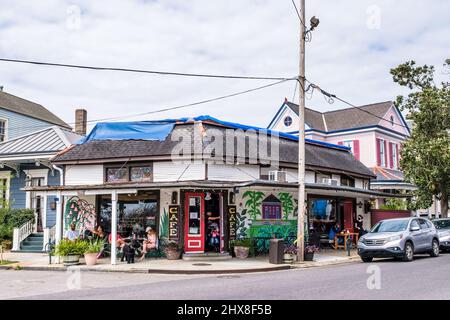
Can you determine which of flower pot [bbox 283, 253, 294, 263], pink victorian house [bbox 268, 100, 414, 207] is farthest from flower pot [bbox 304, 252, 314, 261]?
pink victorian house [bbox 268, 100, 414, 207]

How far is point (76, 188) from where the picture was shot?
60.3ft

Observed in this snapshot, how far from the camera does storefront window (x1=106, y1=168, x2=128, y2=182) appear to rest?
20.6 metres

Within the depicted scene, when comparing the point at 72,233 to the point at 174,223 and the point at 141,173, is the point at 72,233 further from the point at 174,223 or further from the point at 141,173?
the point at 174,223

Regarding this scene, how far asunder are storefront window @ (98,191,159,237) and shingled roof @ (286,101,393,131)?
19389 mm

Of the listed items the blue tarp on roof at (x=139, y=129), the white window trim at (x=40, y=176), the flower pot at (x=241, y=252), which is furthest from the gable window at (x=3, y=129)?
the flower pot at (x=241, y=252)

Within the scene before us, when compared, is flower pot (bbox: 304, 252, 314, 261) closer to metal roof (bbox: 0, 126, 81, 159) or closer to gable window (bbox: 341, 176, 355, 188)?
gable window (bbox: 341, 176, 355, 188)

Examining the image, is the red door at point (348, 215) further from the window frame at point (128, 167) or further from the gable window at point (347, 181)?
the window frame at point (128, 167)

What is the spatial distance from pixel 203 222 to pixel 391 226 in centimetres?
721

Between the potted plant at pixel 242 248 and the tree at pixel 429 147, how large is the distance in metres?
13.9

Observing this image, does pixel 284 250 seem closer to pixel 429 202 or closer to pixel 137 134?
pixel 137 134

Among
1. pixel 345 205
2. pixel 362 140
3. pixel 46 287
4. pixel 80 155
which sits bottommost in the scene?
pixel 46 287

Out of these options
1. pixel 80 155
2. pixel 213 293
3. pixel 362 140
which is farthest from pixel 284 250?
pixel 362 140

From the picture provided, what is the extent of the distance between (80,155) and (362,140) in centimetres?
2245

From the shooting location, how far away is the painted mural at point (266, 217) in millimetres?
20741
